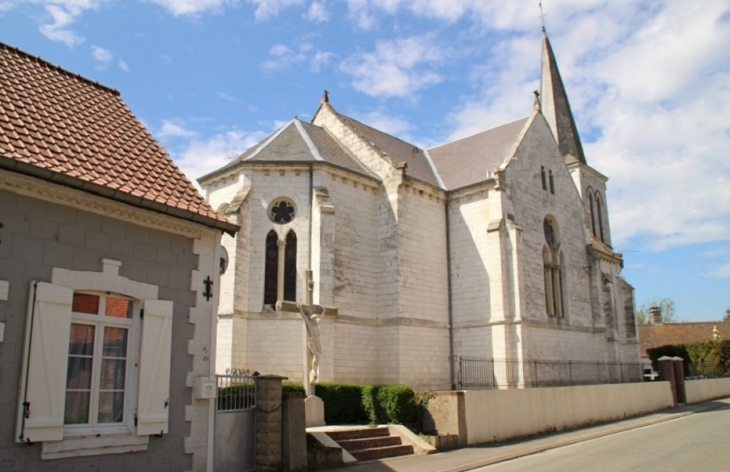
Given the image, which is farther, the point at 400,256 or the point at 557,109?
the point at 557,109

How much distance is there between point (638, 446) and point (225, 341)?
11912mm

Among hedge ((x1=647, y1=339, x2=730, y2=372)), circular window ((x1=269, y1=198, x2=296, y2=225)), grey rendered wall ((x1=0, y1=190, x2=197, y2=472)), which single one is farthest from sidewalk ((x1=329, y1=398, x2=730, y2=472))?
hedge ((x1=647, y1=339, x2=730, y2=372))

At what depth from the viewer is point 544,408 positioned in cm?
1809

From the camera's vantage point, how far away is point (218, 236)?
399 inches

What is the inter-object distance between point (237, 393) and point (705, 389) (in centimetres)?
3005

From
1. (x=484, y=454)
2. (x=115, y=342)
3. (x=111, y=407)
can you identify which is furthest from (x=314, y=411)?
(x=115, y=342)

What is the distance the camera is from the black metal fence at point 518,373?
845 inches

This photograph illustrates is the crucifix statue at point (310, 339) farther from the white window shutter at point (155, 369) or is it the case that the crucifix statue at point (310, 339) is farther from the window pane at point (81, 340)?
the window pane at point (81, 340)

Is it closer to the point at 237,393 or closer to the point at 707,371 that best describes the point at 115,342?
the point at 237,393

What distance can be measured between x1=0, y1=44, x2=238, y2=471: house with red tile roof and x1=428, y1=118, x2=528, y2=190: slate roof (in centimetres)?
1713

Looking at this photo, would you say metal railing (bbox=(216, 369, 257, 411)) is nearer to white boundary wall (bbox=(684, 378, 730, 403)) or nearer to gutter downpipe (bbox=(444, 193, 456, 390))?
gutter downpipe (bbox=(444, 193, 456, 390))

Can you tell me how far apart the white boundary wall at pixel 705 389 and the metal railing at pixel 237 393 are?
26.1 metres

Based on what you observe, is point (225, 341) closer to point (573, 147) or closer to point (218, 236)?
point (218, 236)

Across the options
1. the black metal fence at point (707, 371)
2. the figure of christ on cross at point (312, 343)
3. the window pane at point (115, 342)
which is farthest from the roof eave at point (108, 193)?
the black metal fence at point (707, 371)
